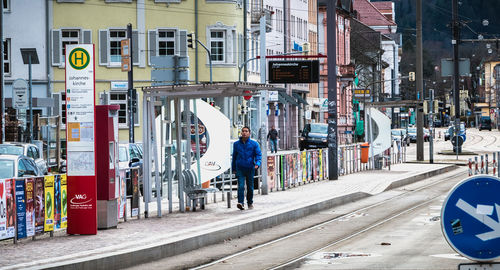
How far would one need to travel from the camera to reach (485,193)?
27.2 ft

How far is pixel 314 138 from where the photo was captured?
198 feet

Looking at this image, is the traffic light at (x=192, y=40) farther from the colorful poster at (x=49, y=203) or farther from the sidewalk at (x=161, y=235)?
the colorful poster at (x=49, y=203)

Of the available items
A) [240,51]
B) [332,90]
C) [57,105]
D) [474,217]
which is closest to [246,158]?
[332,90]

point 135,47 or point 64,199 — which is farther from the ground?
point 135,47

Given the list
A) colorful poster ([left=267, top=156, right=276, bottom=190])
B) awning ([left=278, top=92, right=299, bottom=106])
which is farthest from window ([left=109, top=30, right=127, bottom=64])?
colorful poster ([left=267, top=156, right=276, bottom=190])

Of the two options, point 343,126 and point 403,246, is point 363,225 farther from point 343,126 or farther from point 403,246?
point 343,126

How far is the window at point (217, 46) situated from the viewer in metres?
58.8

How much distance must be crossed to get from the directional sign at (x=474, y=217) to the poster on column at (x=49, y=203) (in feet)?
29.0

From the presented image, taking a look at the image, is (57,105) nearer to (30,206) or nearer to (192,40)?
(192,40)

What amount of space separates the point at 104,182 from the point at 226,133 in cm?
589

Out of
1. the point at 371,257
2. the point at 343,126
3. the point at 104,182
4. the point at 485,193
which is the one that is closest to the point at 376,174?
the point at 104,182

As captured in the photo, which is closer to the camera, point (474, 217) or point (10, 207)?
point (474, 217)

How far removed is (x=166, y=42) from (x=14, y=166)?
34.7 m

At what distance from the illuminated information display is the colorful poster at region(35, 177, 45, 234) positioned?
14300 millimetres
